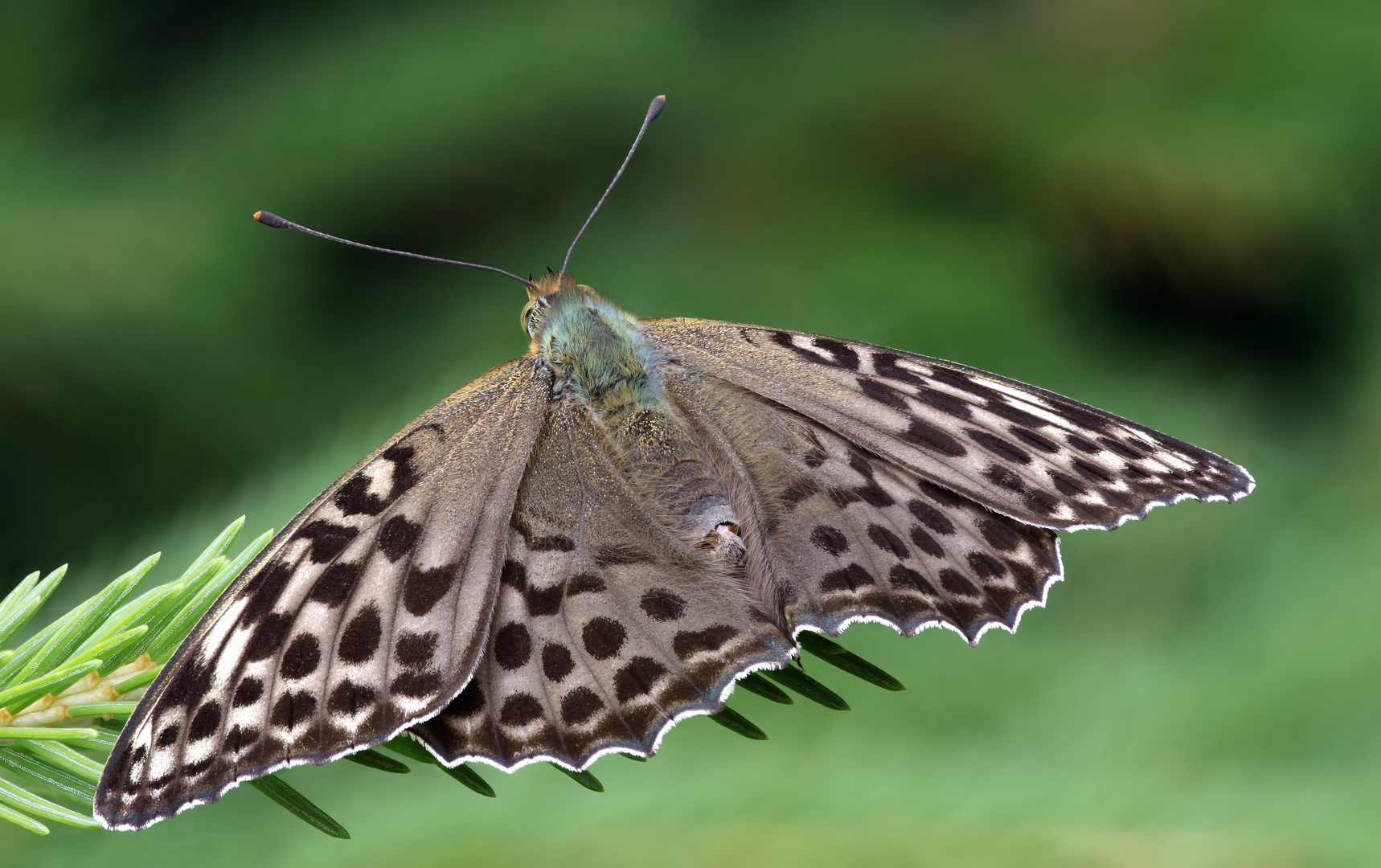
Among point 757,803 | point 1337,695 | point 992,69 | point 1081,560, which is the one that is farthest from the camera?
point 992,69

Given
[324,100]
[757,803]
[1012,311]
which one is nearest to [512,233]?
[324,100]

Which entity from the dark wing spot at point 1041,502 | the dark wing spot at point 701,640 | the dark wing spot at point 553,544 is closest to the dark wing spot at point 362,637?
the dark wing spot at point 553,544

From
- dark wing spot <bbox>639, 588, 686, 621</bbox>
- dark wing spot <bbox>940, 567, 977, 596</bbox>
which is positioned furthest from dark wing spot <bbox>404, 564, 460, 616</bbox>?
dark wing spot <bbox>940, 567, 977, 596</bbox>

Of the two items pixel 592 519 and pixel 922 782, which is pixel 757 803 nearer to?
pixel 922 782

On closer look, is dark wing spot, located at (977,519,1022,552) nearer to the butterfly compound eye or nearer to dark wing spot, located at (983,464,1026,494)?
dark wing spot, located at (983,464,1026,494)


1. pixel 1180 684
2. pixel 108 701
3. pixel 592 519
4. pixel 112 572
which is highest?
pixel 1180 684

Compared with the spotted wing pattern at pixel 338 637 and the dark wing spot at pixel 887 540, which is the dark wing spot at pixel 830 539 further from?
the spotted wing pattern at pixel 338 637
